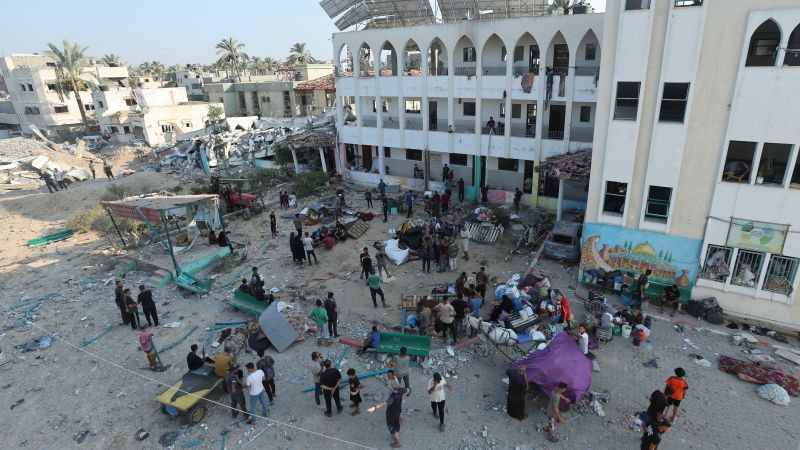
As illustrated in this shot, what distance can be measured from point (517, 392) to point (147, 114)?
4602 centimetres

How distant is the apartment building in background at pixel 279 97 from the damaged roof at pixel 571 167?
25929 millimetres

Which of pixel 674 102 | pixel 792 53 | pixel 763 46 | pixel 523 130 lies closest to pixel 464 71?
pixel 523 130

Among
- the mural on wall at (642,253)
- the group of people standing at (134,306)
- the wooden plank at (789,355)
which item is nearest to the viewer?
the wooden plank at (789,355)

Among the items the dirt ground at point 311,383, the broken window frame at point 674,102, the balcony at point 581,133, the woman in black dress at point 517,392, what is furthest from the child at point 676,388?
the balcony at point 581,133

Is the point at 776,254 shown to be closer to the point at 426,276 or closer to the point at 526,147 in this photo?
the point at 426,276

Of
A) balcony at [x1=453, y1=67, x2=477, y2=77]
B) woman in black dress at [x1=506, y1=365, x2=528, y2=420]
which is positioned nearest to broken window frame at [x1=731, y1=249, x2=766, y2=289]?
woman in black dress at [x1=506, y1=365, x2=528, y2=420]

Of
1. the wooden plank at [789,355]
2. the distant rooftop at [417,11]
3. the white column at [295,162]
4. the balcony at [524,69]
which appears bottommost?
the wooden plank at [789,355]

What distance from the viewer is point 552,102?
2109 centimetres

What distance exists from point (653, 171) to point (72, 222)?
2611cm

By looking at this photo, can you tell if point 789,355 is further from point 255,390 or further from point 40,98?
point 40,98

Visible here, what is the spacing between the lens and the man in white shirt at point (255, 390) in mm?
8922

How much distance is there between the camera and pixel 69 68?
4797 cm

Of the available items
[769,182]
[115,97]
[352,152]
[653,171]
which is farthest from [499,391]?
[115,97]

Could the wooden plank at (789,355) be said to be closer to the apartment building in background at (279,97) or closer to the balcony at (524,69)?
the balcony at (524,69)
